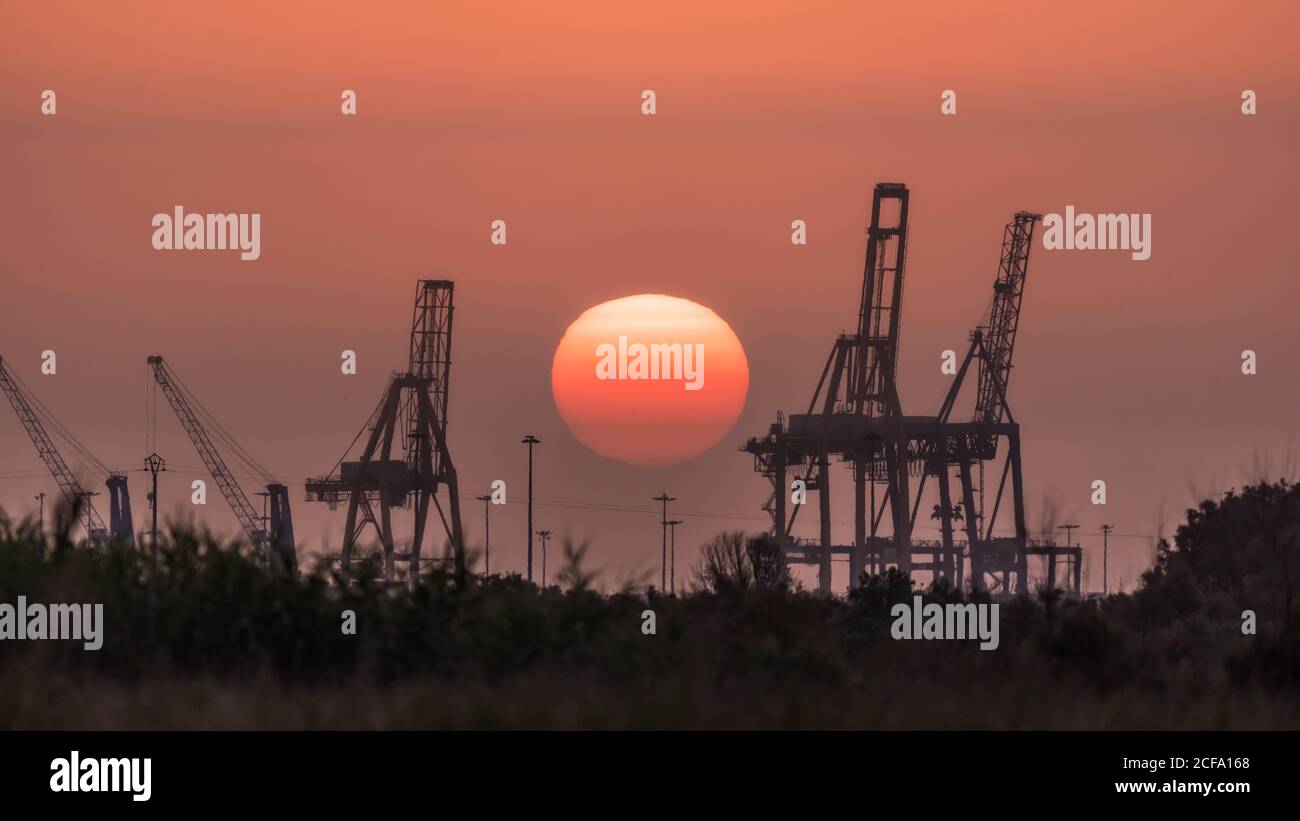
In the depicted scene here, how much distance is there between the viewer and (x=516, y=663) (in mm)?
25766

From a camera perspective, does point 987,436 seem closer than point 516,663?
No

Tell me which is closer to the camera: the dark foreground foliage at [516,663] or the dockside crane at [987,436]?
the dark foreground foliage at [516,663]

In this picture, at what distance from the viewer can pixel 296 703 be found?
74.5ft

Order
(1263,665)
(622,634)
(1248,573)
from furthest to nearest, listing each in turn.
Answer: (1248,573) < (1263,665) < (622,634)

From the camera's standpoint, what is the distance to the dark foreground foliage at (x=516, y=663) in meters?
22.2

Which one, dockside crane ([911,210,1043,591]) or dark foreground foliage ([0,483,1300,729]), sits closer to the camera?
dark foreground foliage ([0,483,1300,729])

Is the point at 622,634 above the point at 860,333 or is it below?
below

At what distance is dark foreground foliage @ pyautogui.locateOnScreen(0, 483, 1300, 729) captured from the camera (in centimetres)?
2223

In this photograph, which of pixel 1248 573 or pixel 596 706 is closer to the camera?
pixel 596 706

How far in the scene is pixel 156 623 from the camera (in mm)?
26844

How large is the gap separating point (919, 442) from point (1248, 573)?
57364 mm
